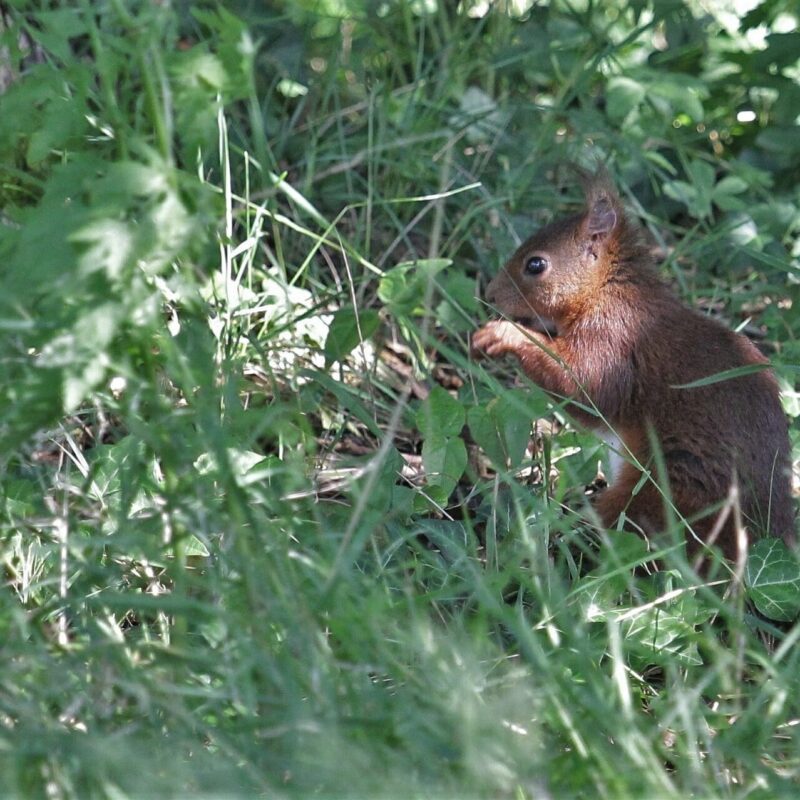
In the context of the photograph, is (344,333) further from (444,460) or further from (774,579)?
(774,579)

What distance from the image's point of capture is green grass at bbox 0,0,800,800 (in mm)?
1970

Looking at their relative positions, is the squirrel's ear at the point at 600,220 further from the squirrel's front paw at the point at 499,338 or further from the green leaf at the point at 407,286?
the green leaf at the point at 407,286

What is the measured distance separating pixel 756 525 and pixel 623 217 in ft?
3.52

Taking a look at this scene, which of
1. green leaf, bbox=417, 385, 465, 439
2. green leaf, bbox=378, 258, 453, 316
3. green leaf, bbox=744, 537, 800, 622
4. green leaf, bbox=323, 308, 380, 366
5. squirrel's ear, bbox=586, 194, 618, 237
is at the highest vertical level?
green leaf, bbox=378, 258, 453, 316

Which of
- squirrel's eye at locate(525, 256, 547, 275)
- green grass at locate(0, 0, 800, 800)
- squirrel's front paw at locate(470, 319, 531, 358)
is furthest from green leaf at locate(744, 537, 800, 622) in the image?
squirrel's eye at locate(525, 256, 547, 275)

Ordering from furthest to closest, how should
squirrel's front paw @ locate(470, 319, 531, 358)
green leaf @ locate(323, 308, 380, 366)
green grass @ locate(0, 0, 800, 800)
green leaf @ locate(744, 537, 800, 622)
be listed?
1. squirrel's front paw @ locate(470, 319, 531, 358)
2. green leaf @ locate(323, 308, 380, 366)
3. green leaf @ locate(744, 537, 800, 622)
4. green grass @ locate(0, 0, 800, 800)

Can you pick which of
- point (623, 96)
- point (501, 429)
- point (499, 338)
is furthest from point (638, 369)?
point (623, 96)

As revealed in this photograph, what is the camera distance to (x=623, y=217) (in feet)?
12.4

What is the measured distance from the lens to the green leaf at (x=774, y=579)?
2.95 m

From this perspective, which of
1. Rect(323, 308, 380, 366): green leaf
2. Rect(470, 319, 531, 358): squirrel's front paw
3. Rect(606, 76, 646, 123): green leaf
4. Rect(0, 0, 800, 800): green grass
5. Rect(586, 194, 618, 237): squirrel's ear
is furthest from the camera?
Rect(606, 76, 646, 123): green leaf

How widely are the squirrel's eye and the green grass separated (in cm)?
30

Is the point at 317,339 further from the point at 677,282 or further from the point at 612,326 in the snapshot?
the point at 677,282

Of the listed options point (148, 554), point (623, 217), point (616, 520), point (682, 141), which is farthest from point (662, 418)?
point (148, 554)

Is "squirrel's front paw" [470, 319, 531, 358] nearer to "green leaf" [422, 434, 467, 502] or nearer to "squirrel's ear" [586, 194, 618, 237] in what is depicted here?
"squirrel's ear" [586, 194, 618, 237]
